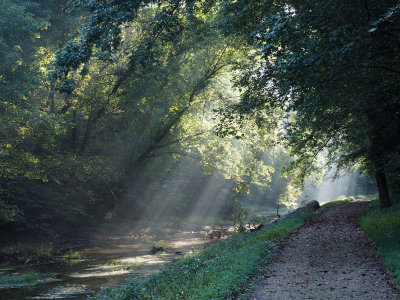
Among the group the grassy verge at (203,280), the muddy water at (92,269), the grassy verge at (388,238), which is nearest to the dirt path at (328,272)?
the grassy verge at (388,238)

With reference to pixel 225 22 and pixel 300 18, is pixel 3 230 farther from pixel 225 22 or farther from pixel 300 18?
pixel 300 18

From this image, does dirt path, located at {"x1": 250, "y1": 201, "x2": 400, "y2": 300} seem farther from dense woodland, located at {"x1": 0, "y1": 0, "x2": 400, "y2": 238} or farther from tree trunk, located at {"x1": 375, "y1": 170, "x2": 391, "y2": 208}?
tree trunk, located at {"x1": 375, "y1": 170, "x2": 391, "y2": 208}

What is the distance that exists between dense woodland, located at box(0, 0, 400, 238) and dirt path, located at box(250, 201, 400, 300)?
13.8 ft

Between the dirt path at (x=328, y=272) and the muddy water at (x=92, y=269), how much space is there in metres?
6.50

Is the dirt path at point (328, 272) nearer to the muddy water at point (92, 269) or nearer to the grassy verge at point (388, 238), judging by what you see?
the grassy verge at point (388, 238)

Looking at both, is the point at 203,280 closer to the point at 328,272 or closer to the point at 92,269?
the point at 328,272

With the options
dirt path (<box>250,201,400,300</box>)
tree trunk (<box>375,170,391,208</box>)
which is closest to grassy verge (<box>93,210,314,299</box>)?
dirt path (<box>250,201,400,300</box>)

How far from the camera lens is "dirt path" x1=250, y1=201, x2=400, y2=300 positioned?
24.8 ft

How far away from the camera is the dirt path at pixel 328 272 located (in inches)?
298

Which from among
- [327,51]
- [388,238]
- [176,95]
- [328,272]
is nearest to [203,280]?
[328,272]

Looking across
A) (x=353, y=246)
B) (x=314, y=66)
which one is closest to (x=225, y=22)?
(x=314, y=66)

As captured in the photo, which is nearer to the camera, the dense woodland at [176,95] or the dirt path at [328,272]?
the dirt path at [328,272]

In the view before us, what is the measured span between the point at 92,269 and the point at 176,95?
46.5 ft

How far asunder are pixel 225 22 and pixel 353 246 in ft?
31.1
